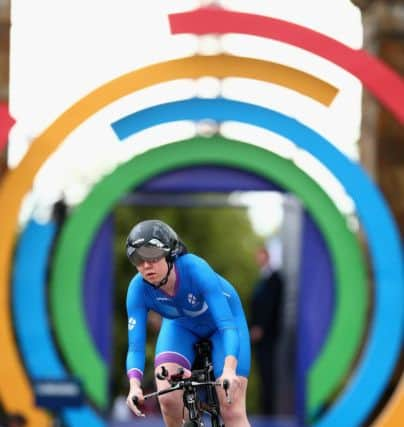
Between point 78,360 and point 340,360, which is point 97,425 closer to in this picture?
point 78,360

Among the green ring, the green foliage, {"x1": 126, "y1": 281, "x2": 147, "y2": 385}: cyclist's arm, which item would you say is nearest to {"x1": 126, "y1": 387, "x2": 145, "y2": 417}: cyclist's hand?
{"x1": 126, "y1": 281, "x2": 147, "y2": 385}: cyclist's arm

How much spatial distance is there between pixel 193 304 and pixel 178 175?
25.5ft

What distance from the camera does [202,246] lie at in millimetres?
44281

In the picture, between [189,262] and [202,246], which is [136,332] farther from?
[202,246]

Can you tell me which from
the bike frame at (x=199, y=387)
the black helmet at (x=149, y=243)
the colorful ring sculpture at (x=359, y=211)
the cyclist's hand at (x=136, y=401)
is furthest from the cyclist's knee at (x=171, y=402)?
the colorful ring sculpture at (x=359, y=211)

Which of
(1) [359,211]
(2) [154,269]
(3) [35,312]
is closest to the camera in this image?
(2) [154,269]

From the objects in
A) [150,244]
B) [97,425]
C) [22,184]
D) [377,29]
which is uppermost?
[377,29]

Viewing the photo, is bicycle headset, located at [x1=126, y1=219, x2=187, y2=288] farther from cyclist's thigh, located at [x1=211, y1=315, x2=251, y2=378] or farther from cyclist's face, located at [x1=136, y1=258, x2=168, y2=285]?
cyclist's thigh, located at [x1=211, y1=315, x2=251, y2=378]

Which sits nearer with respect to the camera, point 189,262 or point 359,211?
point 189,262

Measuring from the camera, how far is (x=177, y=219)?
136 ft

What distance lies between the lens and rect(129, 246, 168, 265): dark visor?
7.54 metres

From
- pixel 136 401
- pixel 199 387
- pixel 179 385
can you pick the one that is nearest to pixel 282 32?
pixel 199 387

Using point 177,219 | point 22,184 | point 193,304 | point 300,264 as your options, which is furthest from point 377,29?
point 177,219

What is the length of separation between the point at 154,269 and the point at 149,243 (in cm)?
17
